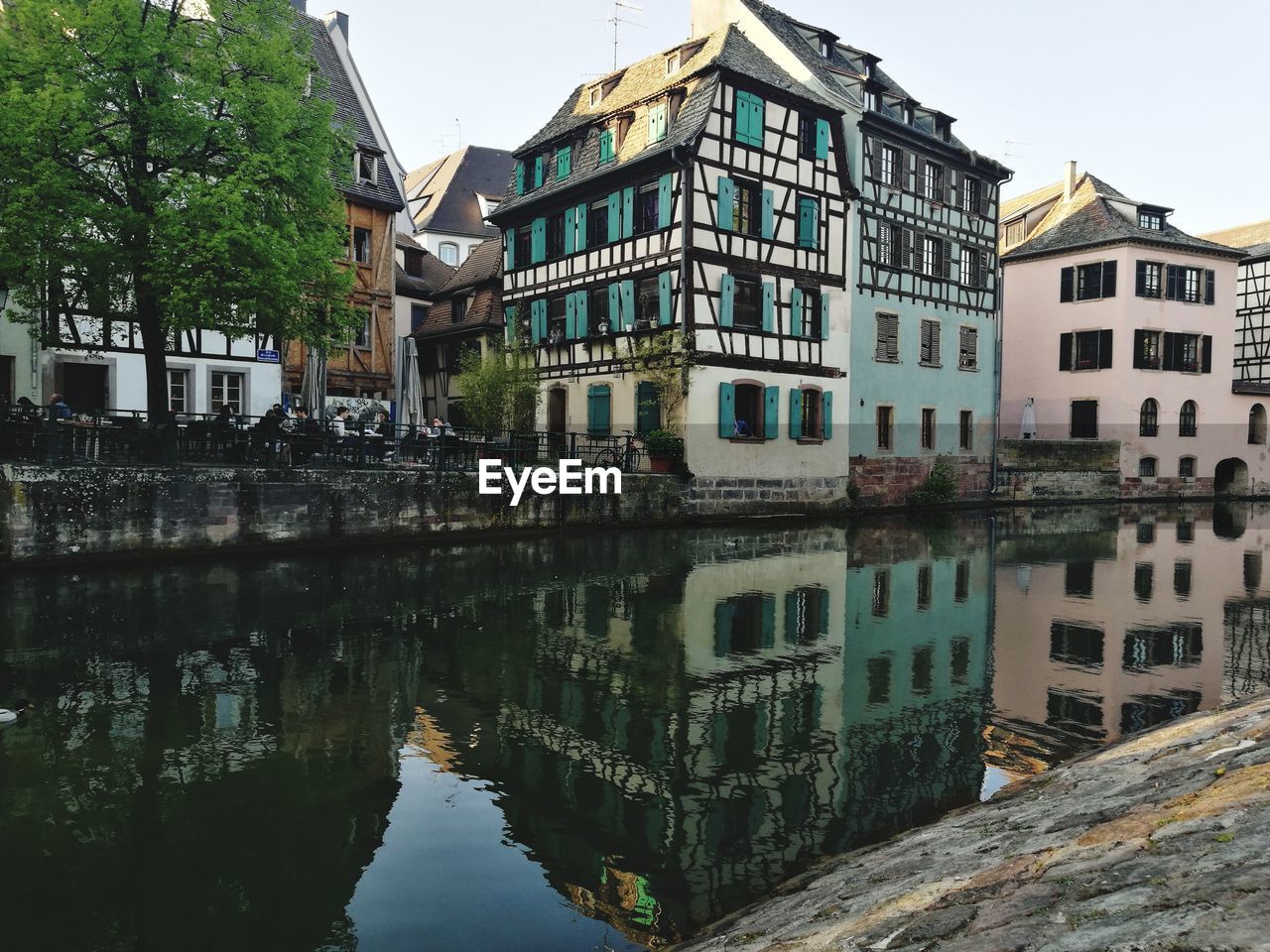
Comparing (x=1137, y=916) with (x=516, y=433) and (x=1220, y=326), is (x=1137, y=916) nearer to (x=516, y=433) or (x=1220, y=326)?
(x=516, y=433)

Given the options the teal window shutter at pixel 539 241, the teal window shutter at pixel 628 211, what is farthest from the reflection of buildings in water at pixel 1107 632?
the teal window shutter at pixel 539 241

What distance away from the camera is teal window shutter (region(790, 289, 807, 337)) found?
30.1m

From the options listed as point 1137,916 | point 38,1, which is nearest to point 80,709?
point 1137,916

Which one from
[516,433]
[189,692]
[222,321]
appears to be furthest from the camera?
[516,433]

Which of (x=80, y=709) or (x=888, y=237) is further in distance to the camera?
(x=888, y=237)

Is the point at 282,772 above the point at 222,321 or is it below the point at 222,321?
below

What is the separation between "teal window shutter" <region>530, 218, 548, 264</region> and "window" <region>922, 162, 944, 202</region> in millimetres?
14270

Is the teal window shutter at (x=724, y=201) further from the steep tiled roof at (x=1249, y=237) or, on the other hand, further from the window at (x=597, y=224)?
the steep tiled roof at (x=1249, y=237)

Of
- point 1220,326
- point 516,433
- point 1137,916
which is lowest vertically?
point 1137,916

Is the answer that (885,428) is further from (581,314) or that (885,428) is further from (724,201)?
(581,314)

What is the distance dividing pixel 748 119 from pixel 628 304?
22.0 ft

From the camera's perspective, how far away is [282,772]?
23.1 ft

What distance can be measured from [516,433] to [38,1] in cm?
1341

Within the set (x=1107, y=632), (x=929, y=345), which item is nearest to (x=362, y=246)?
(x=929, y=345)
